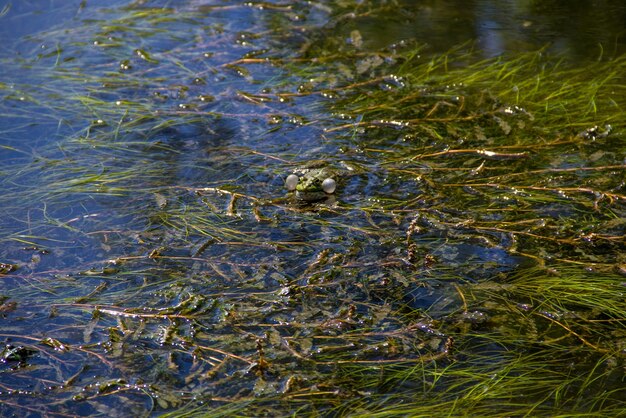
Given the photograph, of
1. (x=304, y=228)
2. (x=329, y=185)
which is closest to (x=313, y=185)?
(x=329, y=185)

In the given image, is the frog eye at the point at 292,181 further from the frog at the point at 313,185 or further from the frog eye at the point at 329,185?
the frog eye at the point at 329,185

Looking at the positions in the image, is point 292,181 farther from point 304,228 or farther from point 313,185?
point 304,228

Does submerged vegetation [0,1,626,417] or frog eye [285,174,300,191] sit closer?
submerged vegetation [0,1,626,417]

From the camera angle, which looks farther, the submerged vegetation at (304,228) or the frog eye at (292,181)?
the frog eye at (292,181)

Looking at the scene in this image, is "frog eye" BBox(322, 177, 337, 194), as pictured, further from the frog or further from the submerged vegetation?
the submerged vegetation

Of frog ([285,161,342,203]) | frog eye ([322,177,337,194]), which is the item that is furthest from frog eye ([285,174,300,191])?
frog eye ([322,177,337,194])

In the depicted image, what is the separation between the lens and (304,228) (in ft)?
13.0

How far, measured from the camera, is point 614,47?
548 cm

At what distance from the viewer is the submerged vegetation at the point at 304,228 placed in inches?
122

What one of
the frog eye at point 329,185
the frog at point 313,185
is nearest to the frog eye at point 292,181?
the frog at point 313,185

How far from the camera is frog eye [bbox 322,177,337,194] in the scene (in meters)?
4.12

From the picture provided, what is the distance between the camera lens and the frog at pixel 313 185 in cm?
412

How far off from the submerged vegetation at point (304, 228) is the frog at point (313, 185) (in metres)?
0.08

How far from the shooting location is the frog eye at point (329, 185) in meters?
4.12
